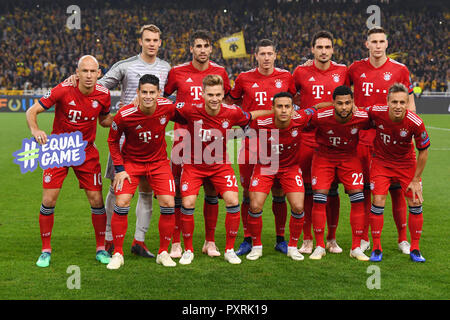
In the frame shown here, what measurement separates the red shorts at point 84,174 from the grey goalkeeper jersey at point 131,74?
2.58 ft

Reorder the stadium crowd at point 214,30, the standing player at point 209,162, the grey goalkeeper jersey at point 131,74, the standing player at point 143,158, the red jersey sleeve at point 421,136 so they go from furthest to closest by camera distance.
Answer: the stadium crowd at point 214,30 < the grey goalkeeper jersey at point 131,74 < the standing player at point 209,162 < the red jersey sleeve at point 421,136 < the standing player at point 143,158

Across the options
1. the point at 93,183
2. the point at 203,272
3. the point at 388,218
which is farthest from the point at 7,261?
the point at 388,218

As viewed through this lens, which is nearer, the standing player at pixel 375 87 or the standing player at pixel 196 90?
the standing player at pixel 196 90

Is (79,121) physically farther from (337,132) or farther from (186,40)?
(186,40)

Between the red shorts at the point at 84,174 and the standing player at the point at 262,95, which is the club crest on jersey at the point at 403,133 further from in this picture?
the red shorts at the point at 84,174

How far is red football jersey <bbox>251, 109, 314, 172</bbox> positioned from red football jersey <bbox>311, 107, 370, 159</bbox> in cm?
14

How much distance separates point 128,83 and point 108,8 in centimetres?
3301

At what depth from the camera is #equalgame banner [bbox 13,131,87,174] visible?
204 inches

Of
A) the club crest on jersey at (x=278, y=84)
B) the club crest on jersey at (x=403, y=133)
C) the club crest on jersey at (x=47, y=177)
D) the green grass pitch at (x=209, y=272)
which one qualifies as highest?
the club crest on jersey at (x=278, y=84)

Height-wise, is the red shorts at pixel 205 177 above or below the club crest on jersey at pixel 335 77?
below

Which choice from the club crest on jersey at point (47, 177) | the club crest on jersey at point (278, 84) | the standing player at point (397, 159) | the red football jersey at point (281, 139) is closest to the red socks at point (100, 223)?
the club crest on jersey at point (47, 177)

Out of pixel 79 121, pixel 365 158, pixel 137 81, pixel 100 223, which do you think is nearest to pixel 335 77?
pixel 365 158

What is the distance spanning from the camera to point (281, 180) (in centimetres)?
583

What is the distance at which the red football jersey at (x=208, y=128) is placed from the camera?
18.5 feet
